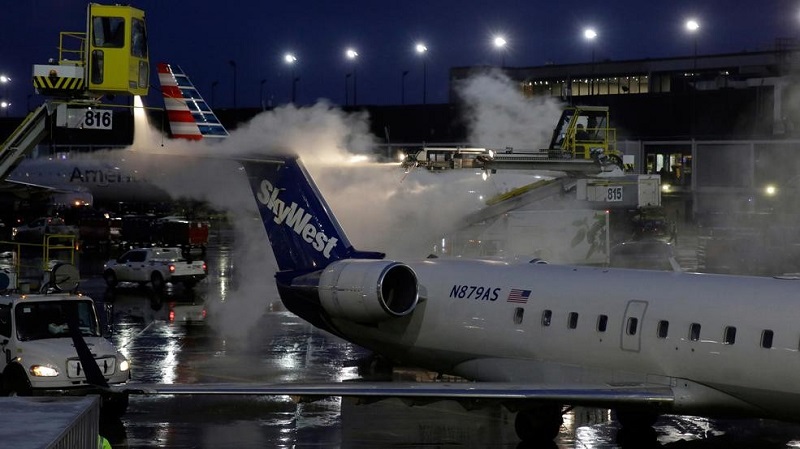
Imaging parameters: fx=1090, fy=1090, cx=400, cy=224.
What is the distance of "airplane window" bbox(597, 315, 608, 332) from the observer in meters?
19.0

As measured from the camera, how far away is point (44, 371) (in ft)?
65.7

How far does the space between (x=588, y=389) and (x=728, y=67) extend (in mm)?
102363

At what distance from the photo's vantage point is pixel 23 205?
281 ft

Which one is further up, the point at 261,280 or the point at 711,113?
the point at 711,113

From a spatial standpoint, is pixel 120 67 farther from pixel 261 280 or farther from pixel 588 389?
pixel 261 280

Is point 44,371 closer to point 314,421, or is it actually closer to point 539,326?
point 314,421

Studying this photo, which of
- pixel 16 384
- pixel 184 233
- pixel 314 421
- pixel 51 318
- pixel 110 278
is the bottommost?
pixel 314 421

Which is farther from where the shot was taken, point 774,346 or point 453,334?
point 453,334

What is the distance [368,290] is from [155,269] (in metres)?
27.4

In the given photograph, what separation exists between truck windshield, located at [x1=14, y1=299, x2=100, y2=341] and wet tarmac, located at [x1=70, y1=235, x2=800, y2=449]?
1993 mm

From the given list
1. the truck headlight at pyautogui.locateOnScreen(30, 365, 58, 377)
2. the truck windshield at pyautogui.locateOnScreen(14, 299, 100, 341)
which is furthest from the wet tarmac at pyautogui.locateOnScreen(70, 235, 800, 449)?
the truck windshield at pyautogui.locateOnScreen(14, 299, 100, 341)

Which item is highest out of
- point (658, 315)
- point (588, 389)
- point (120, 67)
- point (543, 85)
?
point (543, 85)

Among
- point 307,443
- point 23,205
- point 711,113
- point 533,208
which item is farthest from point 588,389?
point 23,205

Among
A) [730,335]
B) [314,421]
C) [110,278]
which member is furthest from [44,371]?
[110,278]
